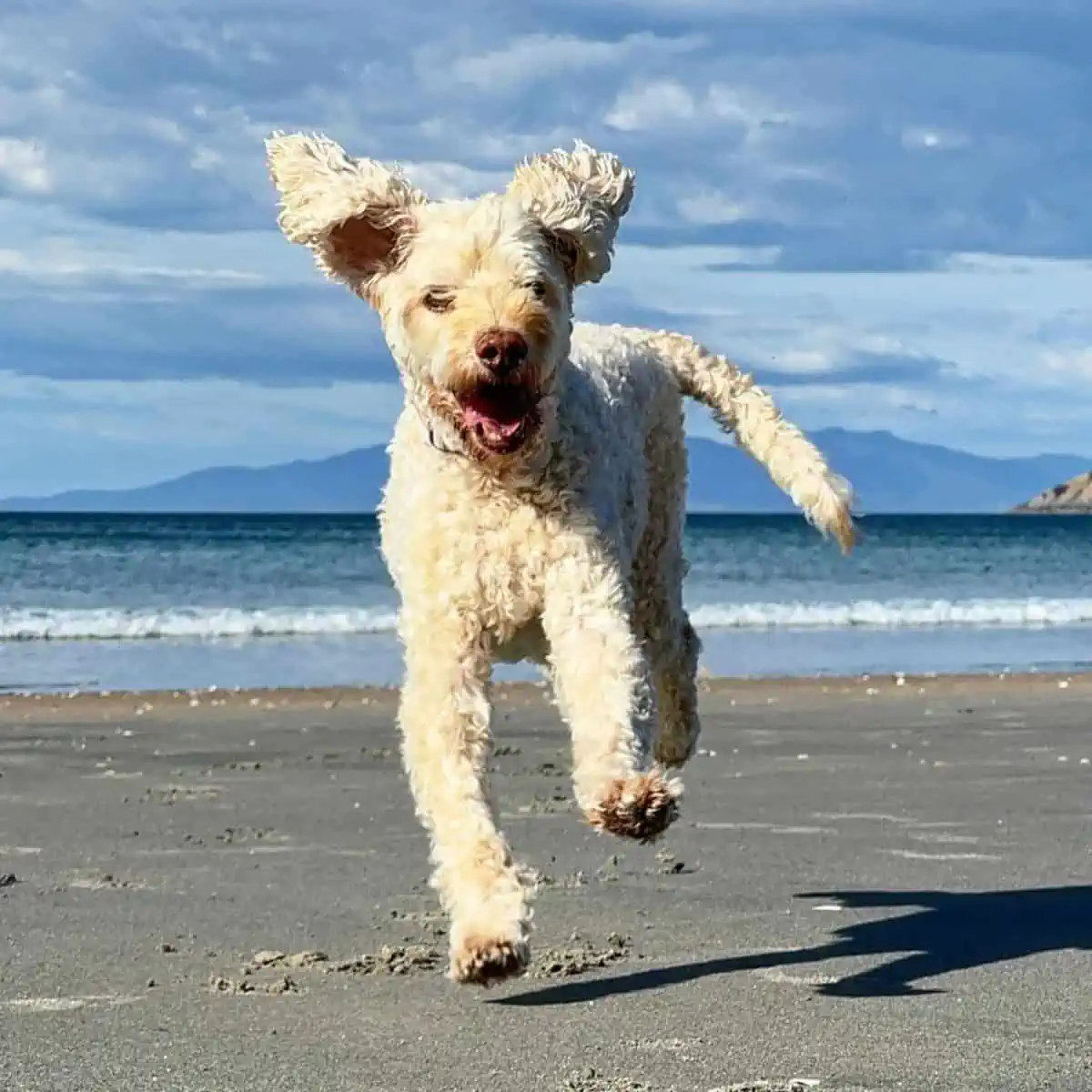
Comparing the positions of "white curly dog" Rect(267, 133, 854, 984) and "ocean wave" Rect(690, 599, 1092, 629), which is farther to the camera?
"ocean wave" Rect(690, 599, 1092, 629)

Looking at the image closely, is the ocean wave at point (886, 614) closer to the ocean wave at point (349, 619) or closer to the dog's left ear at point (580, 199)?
the ocean wave at point (349, 619)

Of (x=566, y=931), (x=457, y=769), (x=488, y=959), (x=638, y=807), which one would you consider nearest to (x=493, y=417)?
(x=457, y=769)

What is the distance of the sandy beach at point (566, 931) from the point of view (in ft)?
14.2

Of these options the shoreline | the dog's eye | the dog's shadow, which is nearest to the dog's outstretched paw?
the dog's shadow

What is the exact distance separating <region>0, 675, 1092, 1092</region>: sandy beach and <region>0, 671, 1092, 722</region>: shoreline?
345 cm

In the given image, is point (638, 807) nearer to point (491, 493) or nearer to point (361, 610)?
point (491, 493)

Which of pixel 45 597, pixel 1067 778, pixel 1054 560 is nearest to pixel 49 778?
pixel 1067 778

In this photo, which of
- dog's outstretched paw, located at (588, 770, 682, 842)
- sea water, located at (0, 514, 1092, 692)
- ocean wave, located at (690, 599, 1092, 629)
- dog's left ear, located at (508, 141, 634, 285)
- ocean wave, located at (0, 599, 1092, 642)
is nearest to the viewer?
dog's outstretched paw, located at (588, 770, 682, 842)

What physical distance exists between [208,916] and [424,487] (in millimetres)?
1740

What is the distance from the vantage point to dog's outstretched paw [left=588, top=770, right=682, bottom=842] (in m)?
4.45

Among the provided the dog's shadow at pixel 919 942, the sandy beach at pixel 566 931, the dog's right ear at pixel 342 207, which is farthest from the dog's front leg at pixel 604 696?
the dog's right ear at pixel 342 207

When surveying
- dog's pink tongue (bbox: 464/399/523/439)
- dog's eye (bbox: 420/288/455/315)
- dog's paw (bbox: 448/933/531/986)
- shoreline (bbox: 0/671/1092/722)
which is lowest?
shoreline (bbox: 0/671/1092/722)

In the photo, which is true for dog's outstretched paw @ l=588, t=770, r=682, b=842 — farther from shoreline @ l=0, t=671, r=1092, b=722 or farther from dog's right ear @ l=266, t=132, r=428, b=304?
shoreline @ l=0, t=671, r=1092, b=722

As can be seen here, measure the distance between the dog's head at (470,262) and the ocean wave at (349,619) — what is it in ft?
59.5
